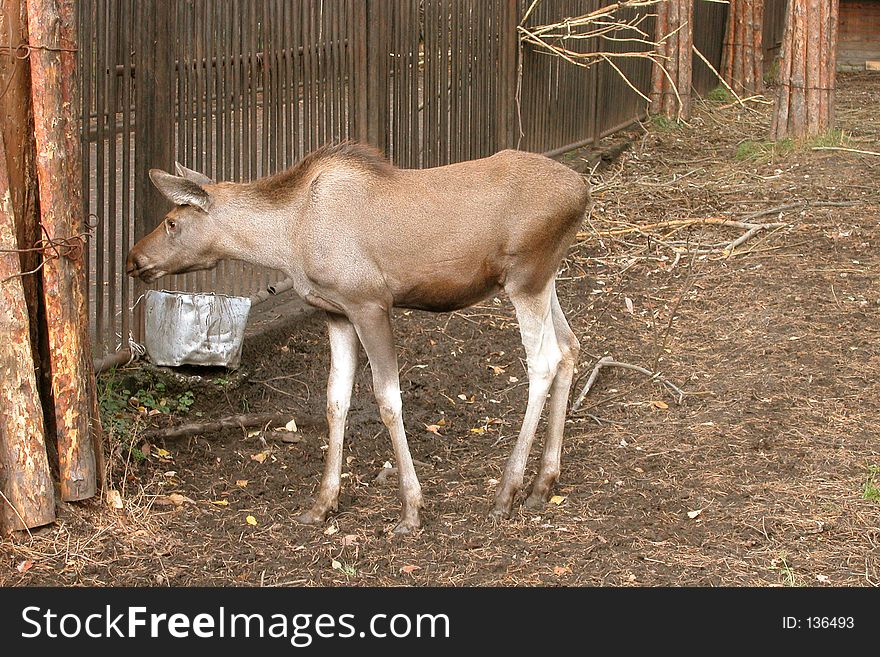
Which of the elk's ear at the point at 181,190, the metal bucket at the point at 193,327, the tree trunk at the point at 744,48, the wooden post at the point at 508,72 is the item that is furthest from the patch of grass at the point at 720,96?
the elk's ear at the point at 181,190

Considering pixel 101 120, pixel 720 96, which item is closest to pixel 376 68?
pixel 101 120

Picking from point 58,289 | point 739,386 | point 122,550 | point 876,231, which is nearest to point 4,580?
point 122,550

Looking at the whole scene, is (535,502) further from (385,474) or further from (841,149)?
(841,149)

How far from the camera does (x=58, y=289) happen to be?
5453 mm

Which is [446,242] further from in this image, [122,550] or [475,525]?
[122,550]

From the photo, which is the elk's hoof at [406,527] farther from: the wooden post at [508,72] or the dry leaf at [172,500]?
the wooden post at [508,72]

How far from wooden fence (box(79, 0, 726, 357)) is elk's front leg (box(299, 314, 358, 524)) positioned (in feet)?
5.38

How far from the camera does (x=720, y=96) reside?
1859cm

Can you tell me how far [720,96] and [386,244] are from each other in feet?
45.7

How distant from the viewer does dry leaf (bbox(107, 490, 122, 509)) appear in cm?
575

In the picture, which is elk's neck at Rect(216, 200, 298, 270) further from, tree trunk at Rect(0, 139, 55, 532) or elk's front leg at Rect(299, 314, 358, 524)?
tree trunk at Rect(0, 139, 55, 532)

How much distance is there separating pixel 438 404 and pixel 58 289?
283 centimetres

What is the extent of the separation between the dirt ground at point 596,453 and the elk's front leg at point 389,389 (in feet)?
0.38

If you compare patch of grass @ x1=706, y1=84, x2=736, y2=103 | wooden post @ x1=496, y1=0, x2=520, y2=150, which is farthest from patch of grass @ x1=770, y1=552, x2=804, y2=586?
patch of grass @ x1=706, y1=84, x2=736, y2=103
